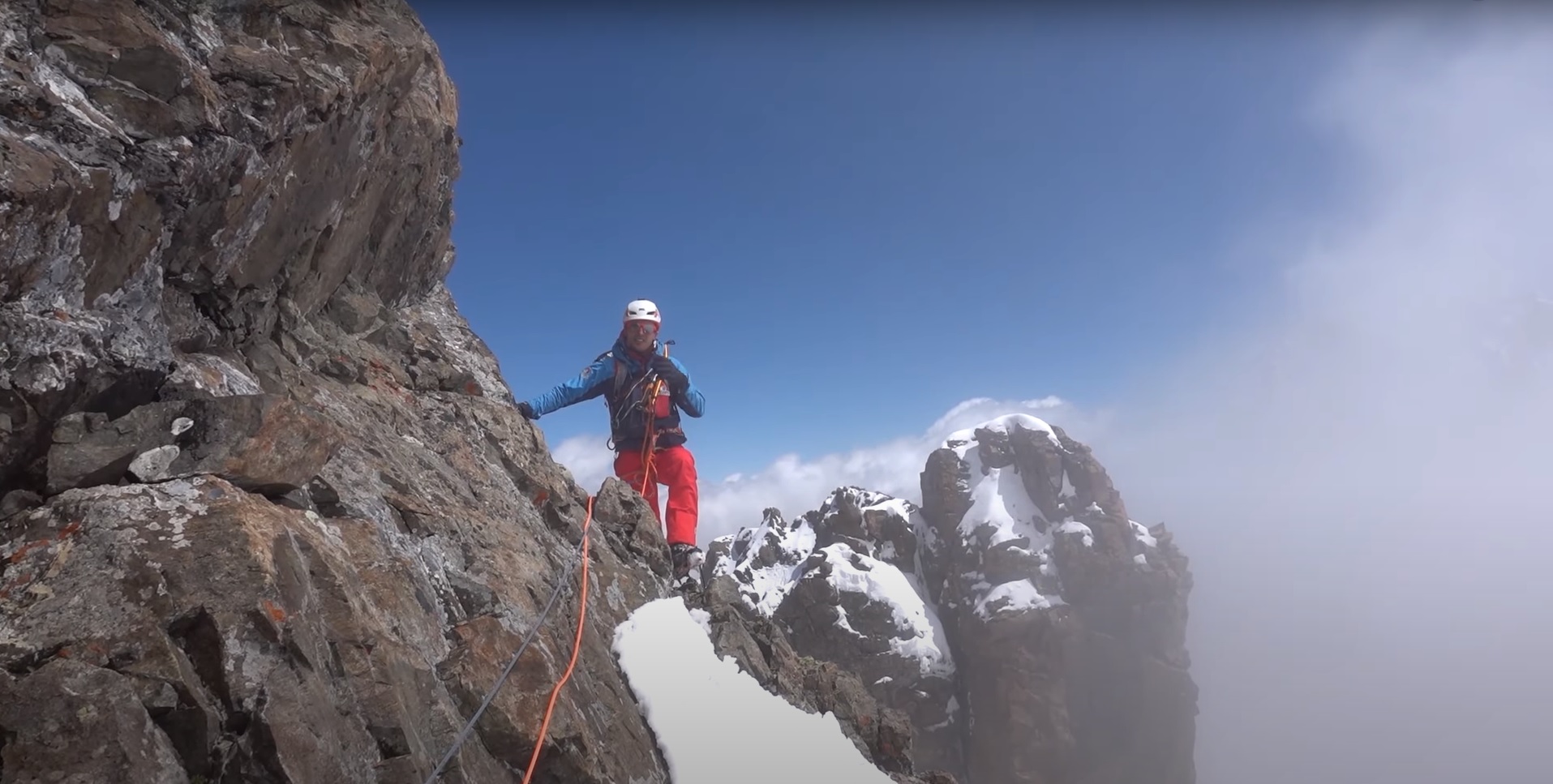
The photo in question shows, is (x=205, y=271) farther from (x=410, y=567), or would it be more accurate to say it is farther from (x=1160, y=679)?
(x=1160, y=679)

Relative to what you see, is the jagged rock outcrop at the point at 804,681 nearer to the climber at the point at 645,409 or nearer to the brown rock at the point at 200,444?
the climber at the point at 645,409

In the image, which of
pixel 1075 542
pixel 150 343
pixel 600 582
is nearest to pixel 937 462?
pixel 1075 542

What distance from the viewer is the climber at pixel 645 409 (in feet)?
43.0

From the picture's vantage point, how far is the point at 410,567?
634 centimetres

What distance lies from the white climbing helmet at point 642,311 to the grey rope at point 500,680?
604cm

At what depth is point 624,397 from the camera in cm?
1360

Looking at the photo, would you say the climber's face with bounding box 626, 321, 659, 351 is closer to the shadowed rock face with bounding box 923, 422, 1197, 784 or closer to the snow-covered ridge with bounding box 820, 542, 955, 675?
the snow-covered ridge with bounding box 820, 542, 955, 675

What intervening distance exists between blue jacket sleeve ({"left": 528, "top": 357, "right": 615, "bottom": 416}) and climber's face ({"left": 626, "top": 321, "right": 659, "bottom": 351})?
54 cm

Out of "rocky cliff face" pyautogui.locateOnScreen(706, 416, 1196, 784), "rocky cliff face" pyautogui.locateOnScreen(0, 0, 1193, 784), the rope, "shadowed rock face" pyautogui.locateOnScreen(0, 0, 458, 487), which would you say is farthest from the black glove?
"rocky cliff face" pyautogui.locateOnScreen(706, 416, 1196, 784)

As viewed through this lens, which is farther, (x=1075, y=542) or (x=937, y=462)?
(x=937, y=462)

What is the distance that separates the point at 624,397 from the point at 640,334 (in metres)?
1.26

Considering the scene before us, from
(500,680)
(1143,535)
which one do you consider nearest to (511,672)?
(500,680)

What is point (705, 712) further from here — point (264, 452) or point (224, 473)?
point (224, 473)

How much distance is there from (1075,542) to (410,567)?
73033 mm
